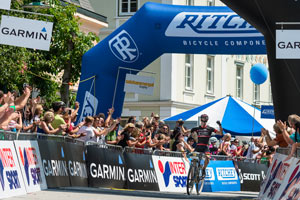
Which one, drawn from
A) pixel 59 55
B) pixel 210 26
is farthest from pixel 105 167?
pixel 59 55

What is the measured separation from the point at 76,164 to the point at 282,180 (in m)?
4.67

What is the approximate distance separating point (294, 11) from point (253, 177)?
904cm

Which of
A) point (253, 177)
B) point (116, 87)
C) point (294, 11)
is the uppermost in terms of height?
point (294, 11)

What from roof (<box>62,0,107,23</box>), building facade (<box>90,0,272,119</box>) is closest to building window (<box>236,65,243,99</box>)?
building facade (<box>90,0,272,119</box>)

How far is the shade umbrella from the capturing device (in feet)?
94.1

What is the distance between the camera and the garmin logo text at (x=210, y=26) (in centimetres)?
2019

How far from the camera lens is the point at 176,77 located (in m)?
A: 45.9

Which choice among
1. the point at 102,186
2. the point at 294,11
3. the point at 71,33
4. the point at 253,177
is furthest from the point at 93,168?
the point at 71,33

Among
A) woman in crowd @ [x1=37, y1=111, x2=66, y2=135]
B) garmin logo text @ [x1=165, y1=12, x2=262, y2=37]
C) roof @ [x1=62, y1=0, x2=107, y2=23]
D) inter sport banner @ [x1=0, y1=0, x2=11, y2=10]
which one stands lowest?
woman in crowd @ [x1=37, y1=111, x2=66, y2=135]

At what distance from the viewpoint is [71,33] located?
28.7 metres

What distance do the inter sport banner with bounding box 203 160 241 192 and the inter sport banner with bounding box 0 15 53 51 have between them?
8.63m

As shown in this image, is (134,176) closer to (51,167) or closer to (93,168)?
(93,168)

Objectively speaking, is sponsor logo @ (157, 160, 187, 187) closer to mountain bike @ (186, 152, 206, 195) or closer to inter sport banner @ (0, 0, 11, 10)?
mountain bike @ (186, 152, 206, 195)

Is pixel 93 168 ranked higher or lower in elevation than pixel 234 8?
lower
